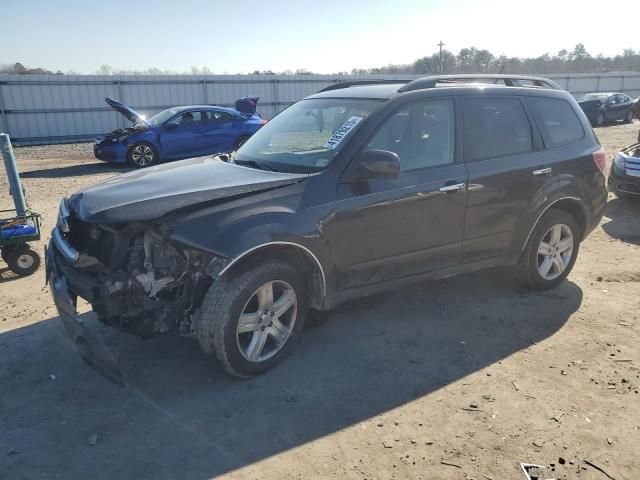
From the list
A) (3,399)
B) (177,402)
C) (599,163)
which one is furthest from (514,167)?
(3,399)

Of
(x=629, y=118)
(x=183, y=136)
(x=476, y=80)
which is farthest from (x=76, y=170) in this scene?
(x=629, y=118)

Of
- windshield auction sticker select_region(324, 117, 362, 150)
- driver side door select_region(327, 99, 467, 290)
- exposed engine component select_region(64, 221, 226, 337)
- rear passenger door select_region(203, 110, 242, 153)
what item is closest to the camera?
exposed engine component select_region(64, 221, 226, 337)

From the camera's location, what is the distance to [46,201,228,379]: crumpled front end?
3275 mm

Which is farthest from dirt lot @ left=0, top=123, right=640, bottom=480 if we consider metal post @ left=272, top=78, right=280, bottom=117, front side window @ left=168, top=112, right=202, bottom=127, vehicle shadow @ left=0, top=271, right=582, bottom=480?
metal post @ left=272, top=78, right=280, bottom=117

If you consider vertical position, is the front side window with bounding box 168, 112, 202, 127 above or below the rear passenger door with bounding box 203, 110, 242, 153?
above

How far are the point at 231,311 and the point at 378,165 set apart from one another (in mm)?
1412

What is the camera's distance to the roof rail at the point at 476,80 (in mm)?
4297

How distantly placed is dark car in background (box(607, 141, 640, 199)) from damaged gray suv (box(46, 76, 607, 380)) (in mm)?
3987

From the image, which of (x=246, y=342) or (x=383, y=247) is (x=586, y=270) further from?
(x=246, y=342)

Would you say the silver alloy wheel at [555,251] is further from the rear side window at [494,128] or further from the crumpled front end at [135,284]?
the crumpled front end at [135,284]

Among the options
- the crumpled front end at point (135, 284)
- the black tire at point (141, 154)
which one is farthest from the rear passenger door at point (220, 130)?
the crumpled front end at point (135, 284)

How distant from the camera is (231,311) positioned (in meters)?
3.35

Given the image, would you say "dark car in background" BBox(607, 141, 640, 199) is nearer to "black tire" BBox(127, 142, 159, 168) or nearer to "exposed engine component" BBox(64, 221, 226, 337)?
"exposed engine component" BBox(64, 221, 226, 337)

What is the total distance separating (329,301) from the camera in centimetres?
382
